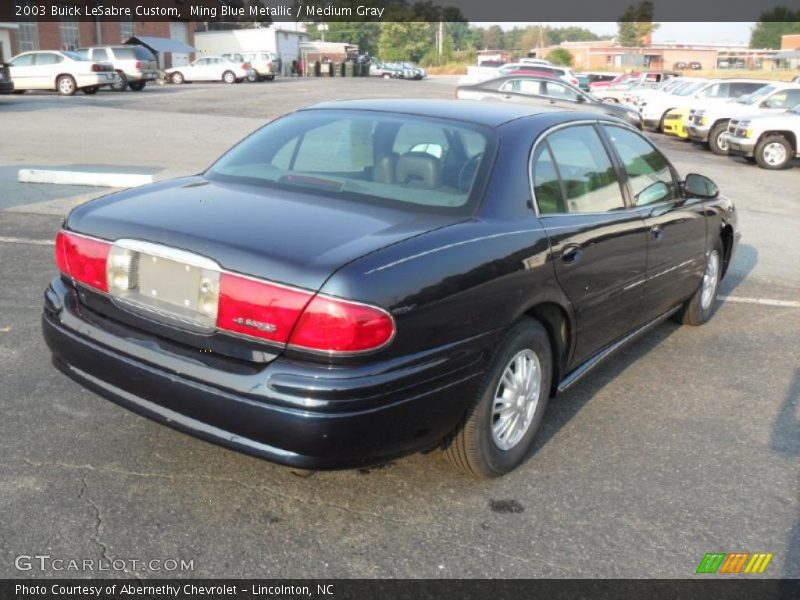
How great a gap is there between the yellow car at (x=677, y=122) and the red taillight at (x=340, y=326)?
20.2 meters

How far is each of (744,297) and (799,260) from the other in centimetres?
203

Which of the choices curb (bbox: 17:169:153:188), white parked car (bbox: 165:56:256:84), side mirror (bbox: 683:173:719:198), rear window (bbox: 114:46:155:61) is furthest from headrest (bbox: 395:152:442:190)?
white parked car (bbox: 165:56:256:84)

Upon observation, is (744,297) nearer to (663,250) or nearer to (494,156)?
(663,250)

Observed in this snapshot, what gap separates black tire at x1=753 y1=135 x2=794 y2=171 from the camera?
1675cm

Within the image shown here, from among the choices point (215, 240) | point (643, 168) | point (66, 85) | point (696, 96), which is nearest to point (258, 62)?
point (66, 85)

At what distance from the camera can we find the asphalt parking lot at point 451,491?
9.73 feet

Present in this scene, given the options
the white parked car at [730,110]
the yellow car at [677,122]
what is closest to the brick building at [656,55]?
the yellow car at [677,122]

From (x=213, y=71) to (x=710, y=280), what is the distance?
43075 millimetres

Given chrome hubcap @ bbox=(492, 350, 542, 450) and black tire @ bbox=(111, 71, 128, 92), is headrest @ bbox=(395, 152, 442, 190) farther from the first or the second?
black tire @ bbox=(111, 71, 128, 92)

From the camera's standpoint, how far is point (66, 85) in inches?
1171

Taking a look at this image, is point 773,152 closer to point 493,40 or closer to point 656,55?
point 656,55

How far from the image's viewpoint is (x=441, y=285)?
3.01 m
